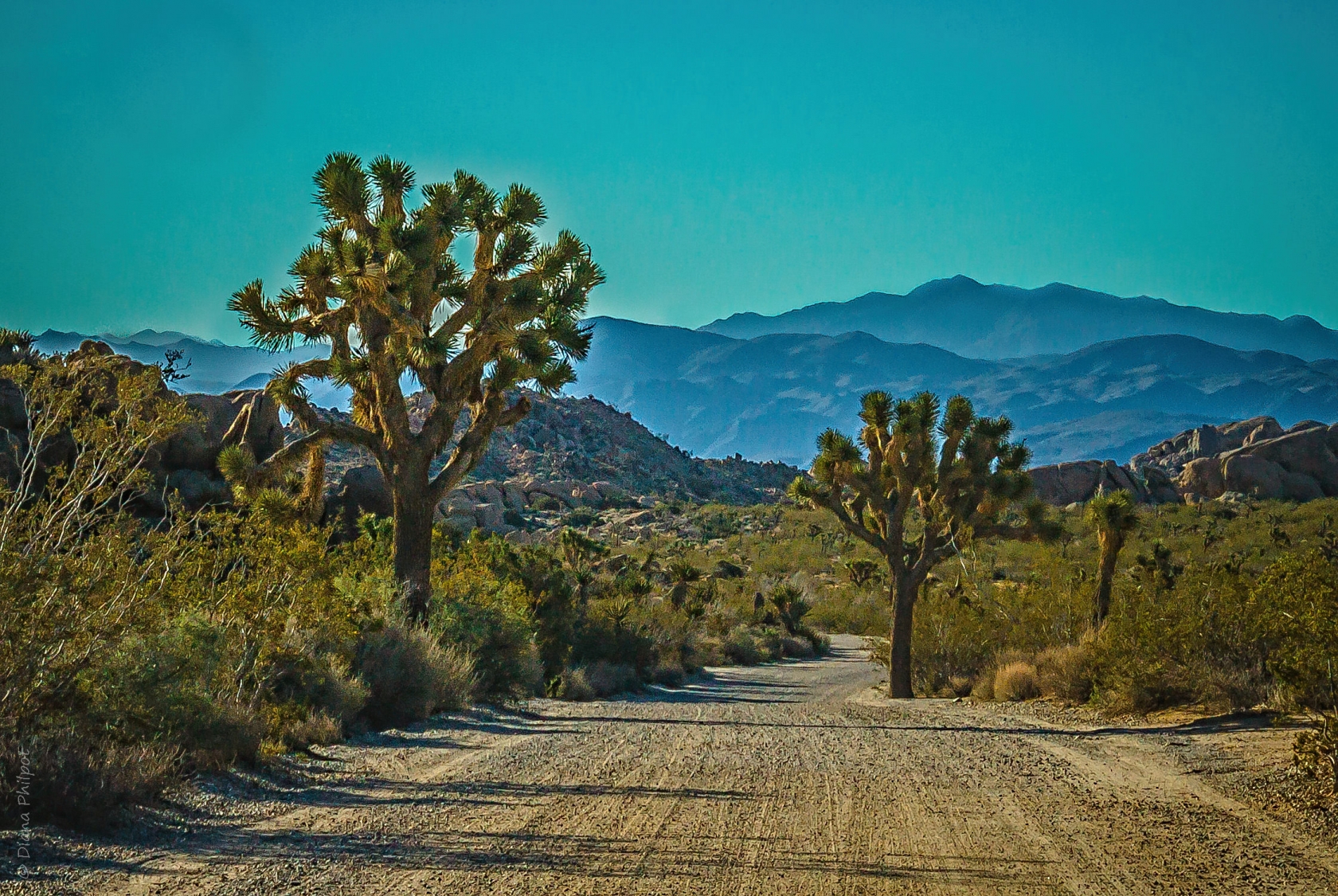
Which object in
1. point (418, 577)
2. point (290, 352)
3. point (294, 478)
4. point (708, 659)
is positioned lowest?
point (708, 659)

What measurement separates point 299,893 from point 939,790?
4986mm

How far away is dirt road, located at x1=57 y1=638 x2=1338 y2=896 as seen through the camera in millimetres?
5645

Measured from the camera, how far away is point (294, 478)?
55.2 feet

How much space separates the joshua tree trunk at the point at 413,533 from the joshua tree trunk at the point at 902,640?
1012 cm

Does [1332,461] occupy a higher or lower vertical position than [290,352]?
higher

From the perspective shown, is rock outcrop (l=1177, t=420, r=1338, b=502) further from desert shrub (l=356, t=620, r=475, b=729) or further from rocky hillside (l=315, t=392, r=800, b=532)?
desert shrub (l=356, t=620, r=475, b=729)

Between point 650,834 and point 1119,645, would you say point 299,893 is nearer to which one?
point 650,834

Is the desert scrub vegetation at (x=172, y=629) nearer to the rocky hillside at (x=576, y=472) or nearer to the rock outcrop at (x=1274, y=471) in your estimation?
the rocky hillside at (x=576, y=472)

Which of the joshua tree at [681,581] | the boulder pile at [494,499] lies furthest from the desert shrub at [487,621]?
the joshua tree at [681,581]

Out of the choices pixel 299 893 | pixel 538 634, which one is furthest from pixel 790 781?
pixel 538 634

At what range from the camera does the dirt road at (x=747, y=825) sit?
18.5 feet

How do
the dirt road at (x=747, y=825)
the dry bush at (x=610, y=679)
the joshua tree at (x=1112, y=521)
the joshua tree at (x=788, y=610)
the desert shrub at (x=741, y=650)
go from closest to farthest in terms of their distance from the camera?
the dirt road at (x=747, y=825)
the dry bush at (x=610, y=679)
the joshua tree at (x=1112, y=521)
the desert shrub at (x=741, y=650)
the joshua tree at (x=788, y=610)

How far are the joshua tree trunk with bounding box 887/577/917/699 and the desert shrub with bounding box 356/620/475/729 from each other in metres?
10.3

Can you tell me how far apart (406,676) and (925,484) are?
12.8 metres
